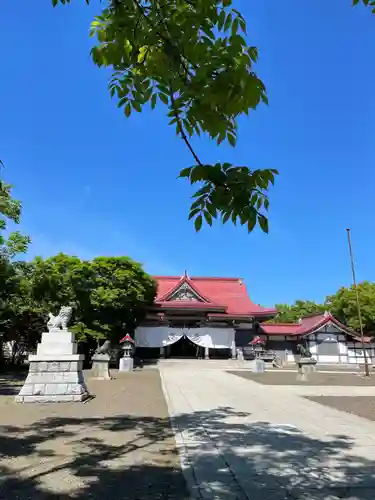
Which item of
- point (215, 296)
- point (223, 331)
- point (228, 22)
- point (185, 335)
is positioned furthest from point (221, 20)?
point (215, 296)

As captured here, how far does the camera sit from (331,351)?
33.5 meters

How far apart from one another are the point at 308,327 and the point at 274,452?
30.7 metres

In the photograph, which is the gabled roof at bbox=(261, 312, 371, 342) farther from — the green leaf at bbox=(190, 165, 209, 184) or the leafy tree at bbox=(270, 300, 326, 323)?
the green leaf at bbox=(190, 165, 209, 184)

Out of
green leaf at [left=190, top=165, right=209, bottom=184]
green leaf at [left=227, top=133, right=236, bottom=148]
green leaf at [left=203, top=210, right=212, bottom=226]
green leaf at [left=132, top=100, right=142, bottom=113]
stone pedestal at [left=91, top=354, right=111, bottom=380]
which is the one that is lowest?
stone pedestal at [left=91, top=354, right=111, bottom=380]

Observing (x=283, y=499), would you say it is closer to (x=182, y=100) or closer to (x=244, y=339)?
(x=182, y=100)

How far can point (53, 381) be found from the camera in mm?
10102

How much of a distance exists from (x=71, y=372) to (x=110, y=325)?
14040 millimetres

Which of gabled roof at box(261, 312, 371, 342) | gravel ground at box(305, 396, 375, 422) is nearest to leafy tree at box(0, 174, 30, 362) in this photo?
gravel ground at box(305, 396, 375, 422)

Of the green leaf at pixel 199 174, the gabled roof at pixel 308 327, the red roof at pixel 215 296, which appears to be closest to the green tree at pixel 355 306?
the gabled roof at pixel 308 327

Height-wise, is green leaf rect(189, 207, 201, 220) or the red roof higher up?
the red roof

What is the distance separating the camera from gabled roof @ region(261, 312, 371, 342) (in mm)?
33188

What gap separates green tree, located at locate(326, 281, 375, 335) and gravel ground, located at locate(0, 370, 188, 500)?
114 feet

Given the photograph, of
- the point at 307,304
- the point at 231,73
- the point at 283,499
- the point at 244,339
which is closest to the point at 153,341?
the point at 244,339

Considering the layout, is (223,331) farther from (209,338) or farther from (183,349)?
(183,349)
